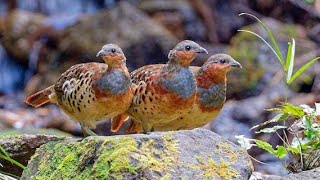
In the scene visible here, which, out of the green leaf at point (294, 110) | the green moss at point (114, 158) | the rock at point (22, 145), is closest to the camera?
the green moss at point (114, 158)

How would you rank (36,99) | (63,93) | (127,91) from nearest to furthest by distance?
(127,91), (63,93), (36,99)

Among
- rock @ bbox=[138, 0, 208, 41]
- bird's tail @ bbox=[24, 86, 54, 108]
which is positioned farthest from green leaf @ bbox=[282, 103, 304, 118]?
rock @ bbox=[138, 0, 208, 41]

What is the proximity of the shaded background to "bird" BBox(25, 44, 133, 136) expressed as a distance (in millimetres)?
4291

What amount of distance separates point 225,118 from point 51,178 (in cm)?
503

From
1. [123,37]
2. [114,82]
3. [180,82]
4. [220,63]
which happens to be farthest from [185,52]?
[123,37]

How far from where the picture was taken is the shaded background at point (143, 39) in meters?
9.02

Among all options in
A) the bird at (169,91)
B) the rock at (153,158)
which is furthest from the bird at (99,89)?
the rock at (153,158)

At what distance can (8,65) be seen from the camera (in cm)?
1015

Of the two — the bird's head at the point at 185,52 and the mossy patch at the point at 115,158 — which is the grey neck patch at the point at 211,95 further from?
the mossy patch at the point at 115,158

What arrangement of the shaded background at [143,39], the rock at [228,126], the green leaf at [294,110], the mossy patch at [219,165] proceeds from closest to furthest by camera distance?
the mossy patch at [219,165] < the green leaf at [294,110] < the rock at [228,126] < the shaded background at [143,39]

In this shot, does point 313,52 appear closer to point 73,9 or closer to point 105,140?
point 73,9

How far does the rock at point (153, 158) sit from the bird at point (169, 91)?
2.39 ft

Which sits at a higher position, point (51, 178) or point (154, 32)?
point (51, 178)

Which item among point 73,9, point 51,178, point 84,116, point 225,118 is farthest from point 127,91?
point 73,9
